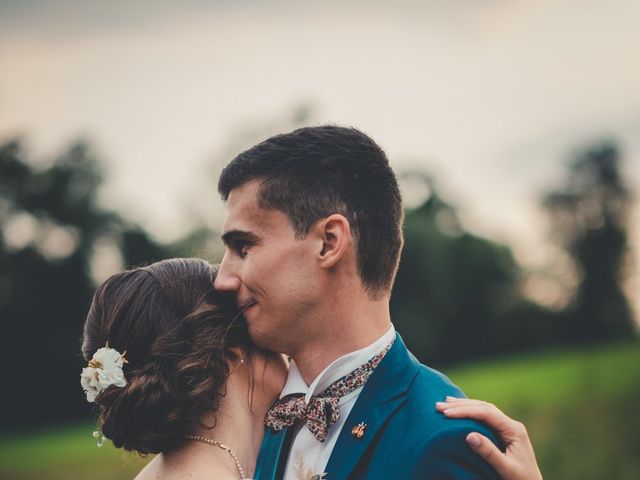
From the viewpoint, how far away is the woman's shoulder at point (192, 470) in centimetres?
344

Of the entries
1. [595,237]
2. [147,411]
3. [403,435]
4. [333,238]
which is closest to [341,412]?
A: [403,435]

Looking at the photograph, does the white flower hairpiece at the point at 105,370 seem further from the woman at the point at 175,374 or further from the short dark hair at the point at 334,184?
the short dark hair at the point at 334,184

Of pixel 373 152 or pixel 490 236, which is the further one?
pixel 490 236

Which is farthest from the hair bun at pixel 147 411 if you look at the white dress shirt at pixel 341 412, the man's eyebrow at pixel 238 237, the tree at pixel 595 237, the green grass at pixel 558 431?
the tree at pixel 595 237

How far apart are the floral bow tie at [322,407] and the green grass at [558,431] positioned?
1288 centimetres

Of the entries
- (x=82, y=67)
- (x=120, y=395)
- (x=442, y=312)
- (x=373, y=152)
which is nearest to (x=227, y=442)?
(x=120, y=395)

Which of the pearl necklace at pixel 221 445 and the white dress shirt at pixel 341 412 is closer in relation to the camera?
the white dress shirt at pixel 341 412

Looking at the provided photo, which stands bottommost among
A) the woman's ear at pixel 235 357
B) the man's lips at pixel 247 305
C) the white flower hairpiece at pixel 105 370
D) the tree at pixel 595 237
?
the tree at pixel 595 237

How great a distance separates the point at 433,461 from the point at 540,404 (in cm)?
1975

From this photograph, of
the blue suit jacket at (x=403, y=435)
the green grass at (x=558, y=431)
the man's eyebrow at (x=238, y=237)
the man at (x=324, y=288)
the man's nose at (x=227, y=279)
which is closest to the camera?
the blue suit jacket at (x=403, y=435)

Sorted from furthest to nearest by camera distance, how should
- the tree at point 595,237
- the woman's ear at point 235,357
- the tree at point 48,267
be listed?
the tree at point 595,237 → the tree at point 48,267 → the woman's ear at point 235,357

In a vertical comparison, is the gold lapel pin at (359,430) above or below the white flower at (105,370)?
below

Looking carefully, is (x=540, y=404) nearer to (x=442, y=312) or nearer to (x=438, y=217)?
(x=442, y=312)

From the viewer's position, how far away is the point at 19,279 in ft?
126
